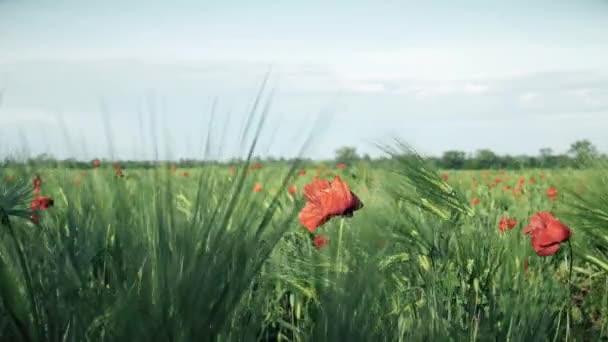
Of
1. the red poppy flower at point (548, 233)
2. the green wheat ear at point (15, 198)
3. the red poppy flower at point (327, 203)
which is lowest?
the red poppy flower at point (548, 233)

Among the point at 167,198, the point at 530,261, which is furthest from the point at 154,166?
the point at 530,261

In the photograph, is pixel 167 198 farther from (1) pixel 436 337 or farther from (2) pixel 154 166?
(1) pixel 436 337

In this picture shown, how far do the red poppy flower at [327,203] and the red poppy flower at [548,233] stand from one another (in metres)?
0.43

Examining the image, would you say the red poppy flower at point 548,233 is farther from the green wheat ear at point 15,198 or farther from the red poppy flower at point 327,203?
the green wheat ear at point 15,198

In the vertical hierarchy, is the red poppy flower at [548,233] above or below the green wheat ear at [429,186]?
below

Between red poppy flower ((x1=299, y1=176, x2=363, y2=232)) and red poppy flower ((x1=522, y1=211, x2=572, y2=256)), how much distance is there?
0.43 metres

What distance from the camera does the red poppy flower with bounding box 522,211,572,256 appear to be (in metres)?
1.68

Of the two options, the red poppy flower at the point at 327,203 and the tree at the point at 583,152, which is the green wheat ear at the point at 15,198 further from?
the tree at the point at 583,152

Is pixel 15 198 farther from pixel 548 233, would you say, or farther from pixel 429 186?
pixel 548 233

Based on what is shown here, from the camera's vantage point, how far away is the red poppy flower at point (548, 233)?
168 centimetres

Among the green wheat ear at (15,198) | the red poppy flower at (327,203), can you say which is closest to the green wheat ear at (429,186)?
the red poppy flower at (327,203)

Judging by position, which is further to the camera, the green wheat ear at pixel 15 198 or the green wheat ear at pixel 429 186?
the green wheat ear at pixel 429 186

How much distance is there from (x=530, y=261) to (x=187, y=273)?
1.72 metres

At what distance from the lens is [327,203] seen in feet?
5.22
